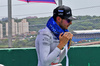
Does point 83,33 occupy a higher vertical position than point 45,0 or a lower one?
lower

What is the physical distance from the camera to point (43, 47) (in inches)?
82.9

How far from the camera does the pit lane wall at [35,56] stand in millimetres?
4879

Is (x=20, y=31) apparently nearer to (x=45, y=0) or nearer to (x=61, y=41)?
(x=45, y=0)

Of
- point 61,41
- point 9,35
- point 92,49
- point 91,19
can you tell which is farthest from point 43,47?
point 91,19

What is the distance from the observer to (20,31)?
22.5ft

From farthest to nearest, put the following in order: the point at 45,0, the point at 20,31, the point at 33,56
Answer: the point at 20,31
the point at 45,0
the point at 33,56

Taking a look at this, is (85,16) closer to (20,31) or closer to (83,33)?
(83,33)

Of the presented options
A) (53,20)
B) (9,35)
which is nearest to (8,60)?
(9,35)

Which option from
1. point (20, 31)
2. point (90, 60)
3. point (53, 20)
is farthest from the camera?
point (20, 31)

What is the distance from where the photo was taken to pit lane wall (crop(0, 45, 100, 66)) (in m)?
4.88

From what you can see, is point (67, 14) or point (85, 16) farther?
point (85, 16)

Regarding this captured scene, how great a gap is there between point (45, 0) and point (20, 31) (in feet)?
5.13

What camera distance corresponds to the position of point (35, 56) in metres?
5.24

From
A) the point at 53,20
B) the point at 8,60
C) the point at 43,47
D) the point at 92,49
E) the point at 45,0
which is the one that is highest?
the point at 45,0
